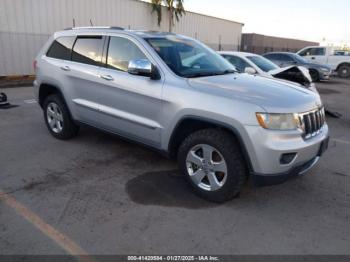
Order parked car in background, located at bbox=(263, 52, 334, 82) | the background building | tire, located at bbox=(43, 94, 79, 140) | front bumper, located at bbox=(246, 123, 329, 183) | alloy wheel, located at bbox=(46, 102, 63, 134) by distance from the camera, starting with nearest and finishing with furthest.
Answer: front bumper, located at bbox=(246, 123, 329, 183) → tire, located at bbox=(43, 94, 79, 140) → alloy wheel, located at bbox=(46, 102, 63, 134) → parked car in background, located at bbox=(263, 52, 334, 82) → the background building

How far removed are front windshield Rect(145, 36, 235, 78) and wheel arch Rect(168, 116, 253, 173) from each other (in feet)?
1.86

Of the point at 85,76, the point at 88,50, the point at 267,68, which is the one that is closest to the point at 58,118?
the point at 85,76

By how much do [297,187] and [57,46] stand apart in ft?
13.7

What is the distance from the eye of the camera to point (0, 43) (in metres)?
12.5

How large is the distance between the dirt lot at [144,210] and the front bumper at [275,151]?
1.67 ft

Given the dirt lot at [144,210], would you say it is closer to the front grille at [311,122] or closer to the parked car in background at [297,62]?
the front grille at [311,122]

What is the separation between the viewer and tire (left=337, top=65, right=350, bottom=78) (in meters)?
18.6

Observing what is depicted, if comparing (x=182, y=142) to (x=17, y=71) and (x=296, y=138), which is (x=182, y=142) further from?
(x=17, y=71)

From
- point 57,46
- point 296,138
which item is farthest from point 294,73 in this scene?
point 57,46

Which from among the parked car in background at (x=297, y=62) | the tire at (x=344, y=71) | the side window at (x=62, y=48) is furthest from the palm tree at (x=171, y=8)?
the side window at (x=62, y=48)

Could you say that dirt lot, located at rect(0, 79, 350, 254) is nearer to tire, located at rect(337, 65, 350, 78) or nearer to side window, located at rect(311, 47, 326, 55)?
side window, located at rect(311, 47, 326, 55)

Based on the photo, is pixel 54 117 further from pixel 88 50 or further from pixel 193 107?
pixel 193 107

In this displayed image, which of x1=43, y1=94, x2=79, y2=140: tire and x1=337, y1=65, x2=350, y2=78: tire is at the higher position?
x1=43, y1=94, x2=79, y2=140: tire

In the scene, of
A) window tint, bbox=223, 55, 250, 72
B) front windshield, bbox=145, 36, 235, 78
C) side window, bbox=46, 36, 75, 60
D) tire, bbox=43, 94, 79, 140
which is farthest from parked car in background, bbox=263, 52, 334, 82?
tire, bbox=43, 94, 79, 140
